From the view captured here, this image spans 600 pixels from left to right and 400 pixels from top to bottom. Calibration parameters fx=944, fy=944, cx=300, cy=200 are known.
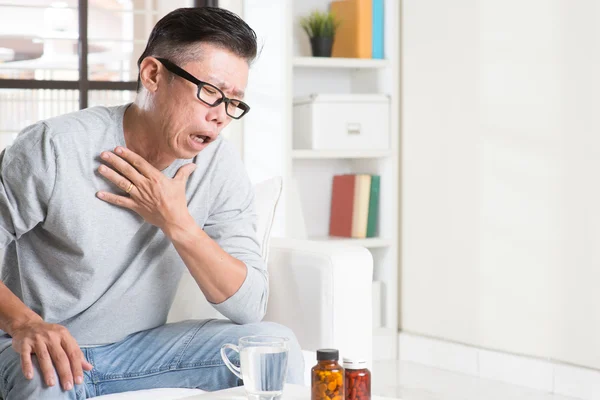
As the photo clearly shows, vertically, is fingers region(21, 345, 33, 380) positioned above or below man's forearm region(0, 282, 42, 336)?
below

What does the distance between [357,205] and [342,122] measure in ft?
1.15

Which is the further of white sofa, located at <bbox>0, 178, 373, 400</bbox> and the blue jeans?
white sofa, located at <bbox>0, 178, 373, 400</bbox>

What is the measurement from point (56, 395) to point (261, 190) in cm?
89

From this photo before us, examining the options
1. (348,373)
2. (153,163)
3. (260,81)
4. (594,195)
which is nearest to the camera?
(348,373)

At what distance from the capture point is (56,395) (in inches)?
59.4

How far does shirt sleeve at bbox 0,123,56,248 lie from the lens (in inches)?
66.2

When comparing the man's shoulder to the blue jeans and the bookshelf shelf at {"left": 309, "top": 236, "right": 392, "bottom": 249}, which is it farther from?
the bookshelf shelf at {"left": 309, "top": 236, "right": 392, "bottom": 249}

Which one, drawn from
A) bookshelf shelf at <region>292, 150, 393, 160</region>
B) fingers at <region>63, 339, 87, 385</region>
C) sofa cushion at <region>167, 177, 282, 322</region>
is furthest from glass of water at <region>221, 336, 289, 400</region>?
bookshelf shelf at <region>292, 150, 393, 160</region>

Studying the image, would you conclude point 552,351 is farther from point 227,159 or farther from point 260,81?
point 227,159

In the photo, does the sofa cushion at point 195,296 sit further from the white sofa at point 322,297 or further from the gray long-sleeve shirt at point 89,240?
the gray long-sleeve shirt at point 89,240

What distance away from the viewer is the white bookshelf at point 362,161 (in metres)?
3.75

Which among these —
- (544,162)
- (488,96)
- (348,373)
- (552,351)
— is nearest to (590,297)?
(552,351)

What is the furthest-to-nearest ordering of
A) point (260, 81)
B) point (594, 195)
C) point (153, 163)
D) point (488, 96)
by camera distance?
point (260, 81) → point (488, 96) → point (594, 195) → point (153, 163)

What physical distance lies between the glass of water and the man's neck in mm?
573
